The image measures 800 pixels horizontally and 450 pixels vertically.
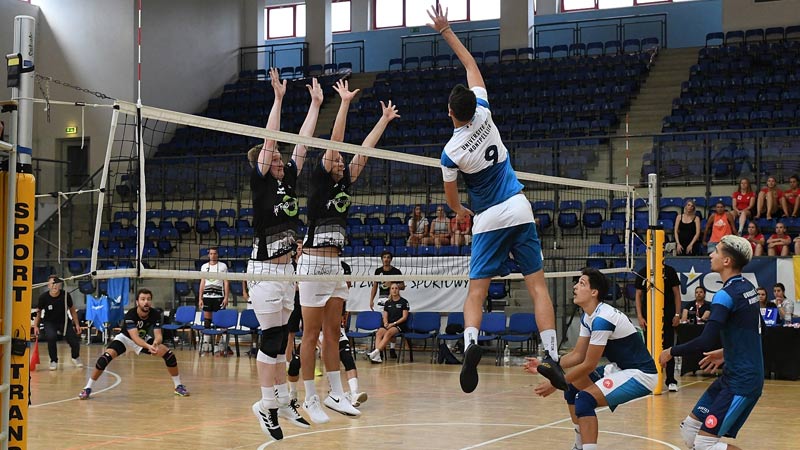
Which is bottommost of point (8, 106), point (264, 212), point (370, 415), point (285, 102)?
point (370, 415)

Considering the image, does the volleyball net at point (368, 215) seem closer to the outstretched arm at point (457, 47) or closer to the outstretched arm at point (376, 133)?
the outstretched arm at point (376, 133)

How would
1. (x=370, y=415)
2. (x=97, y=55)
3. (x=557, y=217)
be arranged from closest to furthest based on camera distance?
(x=370, y=415), (x=557, y=217), (x=97, y=55)

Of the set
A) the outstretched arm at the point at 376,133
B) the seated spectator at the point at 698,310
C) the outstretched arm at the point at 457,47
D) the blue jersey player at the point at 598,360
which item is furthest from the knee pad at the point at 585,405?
the seated spectator at the point at 698,310

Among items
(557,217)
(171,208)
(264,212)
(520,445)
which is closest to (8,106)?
(264,212)

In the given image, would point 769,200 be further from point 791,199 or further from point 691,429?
point 691,429

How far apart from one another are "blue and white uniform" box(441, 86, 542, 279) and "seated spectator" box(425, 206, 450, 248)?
33.7ft

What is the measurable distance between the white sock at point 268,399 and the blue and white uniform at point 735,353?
295 cm

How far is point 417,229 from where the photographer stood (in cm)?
1727

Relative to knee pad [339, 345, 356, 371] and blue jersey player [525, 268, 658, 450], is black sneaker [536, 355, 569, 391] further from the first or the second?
knee pad [339, 345, 356, 371]

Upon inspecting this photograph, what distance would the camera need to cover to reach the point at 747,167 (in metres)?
18.1

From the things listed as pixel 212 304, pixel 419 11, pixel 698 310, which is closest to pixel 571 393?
pixel 698 310

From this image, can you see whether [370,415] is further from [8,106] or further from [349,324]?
[349,324]

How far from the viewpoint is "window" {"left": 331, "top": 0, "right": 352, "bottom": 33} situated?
106ft

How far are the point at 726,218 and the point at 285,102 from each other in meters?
14.8
